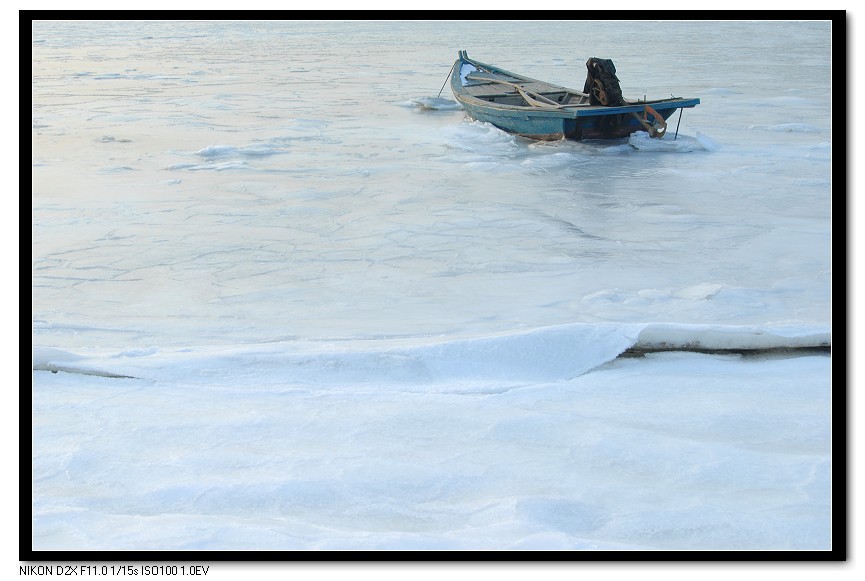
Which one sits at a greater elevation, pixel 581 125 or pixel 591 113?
pixel 591 113

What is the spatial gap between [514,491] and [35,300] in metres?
2.28

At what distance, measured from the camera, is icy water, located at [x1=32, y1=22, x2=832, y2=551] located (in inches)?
80.4

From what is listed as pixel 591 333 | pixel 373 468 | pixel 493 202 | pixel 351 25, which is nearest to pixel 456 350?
pixel 591 333

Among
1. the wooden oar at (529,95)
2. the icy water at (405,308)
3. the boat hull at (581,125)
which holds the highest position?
the wooden oar at (529,95)

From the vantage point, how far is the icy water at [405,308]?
2.04 meters

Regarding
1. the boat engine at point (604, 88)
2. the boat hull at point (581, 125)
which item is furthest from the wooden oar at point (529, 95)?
the boat engine at point (604, 88)

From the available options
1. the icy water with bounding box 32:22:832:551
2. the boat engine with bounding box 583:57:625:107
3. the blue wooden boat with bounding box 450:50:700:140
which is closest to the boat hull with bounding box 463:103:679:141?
the blue wooden boat with bounding box 450:50:700:140

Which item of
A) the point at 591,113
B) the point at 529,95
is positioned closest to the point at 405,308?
the point at 591,113

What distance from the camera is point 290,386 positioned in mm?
2568

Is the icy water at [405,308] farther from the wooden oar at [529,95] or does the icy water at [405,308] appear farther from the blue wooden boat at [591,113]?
the wooden oar at [529,95]

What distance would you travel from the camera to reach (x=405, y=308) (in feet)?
11.7

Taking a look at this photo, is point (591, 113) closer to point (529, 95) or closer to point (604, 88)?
point (604, 88)

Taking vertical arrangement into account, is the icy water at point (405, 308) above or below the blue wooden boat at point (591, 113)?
below

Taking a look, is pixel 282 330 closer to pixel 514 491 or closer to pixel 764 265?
pixel 514 491
